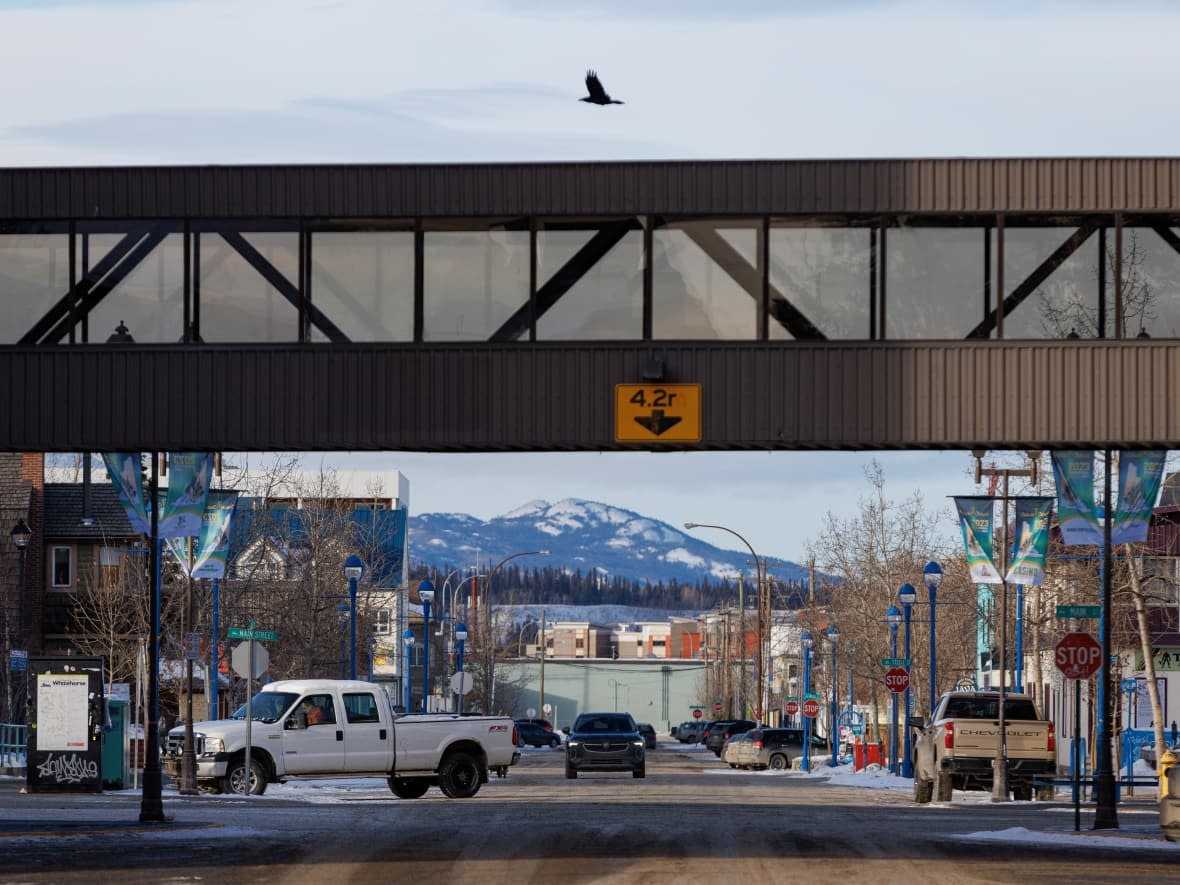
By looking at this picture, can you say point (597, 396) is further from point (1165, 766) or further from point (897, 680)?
point (897, 680)

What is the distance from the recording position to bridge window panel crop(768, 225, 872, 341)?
80.1 ft

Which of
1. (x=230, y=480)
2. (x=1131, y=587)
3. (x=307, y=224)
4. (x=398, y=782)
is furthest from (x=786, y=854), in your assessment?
(x=230, y=480)

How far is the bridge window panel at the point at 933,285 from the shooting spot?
24.5m

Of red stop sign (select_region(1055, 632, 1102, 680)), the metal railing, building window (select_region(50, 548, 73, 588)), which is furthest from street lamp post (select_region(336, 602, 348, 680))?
red stop sign (select_region(1055, 632, 1102, 680))

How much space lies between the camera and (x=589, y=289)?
80.7ft

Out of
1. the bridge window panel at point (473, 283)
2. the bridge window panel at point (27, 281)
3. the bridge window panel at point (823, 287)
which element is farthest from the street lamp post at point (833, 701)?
the bridge window panel at point (27, 281)

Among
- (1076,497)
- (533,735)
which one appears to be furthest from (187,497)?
(533,735)

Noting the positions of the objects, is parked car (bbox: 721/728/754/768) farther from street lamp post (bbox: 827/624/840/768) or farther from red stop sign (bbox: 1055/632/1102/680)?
red stop sign (bbox: 1055/632/1102/680)

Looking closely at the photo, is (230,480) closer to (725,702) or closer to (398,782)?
(398,782)

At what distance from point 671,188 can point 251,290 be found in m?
5.37

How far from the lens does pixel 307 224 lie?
2472 cm

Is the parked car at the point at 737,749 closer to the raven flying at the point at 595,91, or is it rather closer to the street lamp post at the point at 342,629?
the street lamp post at the point at 342,629

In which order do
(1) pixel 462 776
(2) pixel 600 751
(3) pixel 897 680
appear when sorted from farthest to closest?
(2) pixel 600 751, (3) pixel 897 680, (1) pixel 462 776

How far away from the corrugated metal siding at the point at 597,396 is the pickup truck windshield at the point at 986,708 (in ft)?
45.6
